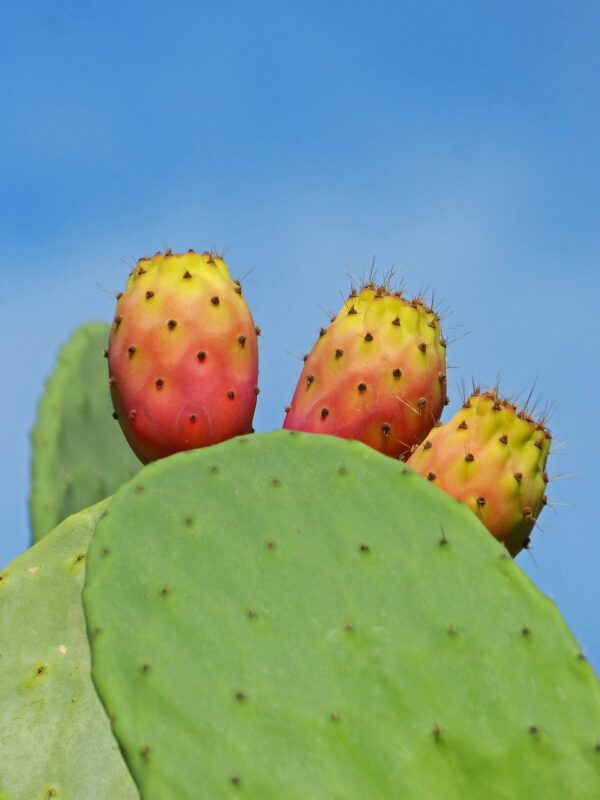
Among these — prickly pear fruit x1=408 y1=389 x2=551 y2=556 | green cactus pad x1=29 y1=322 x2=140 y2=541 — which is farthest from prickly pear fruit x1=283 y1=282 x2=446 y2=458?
green cactus pad x1=29 y1=322 x2=140 y2=541

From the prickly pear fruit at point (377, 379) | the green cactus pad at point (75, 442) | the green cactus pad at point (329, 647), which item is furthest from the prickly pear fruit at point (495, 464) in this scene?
the green cactus pad at point (75, 442)

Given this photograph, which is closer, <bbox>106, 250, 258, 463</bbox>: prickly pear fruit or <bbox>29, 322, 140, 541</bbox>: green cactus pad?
<bbox>106, 250, 258, 463</bbox>: prickly pear fruit

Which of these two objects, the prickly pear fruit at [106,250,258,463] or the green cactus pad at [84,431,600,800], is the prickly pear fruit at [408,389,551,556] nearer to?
the green cactus pad at [84,431,600,800]

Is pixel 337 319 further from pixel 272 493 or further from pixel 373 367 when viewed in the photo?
pixel 272 493

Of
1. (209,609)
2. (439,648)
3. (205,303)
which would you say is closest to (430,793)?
(439,648)

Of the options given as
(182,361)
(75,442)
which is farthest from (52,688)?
(75,442)

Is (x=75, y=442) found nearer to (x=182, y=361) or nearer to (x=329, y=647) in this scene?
(x=182, y=361)
